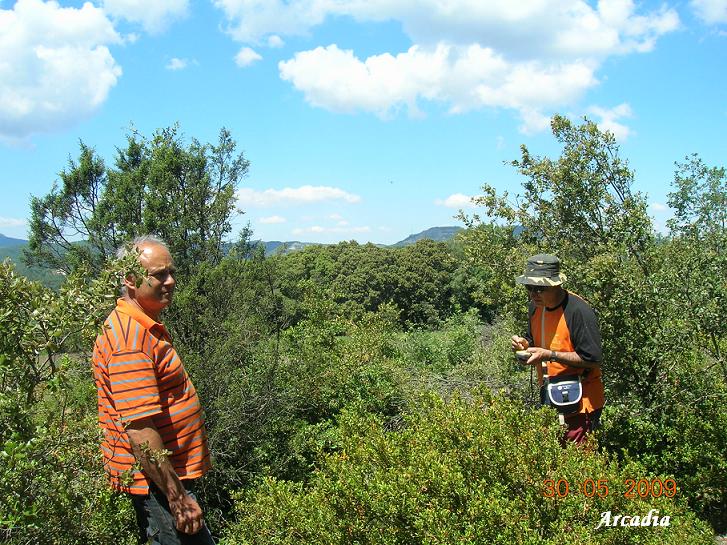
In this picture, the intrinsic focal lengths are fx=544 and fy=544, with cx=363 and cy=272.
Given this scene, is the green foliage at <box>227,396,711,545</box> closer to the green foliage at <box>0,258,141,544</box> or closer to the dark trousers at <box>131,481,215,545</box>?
the dark trousers at <box>131,481,215,545</box>

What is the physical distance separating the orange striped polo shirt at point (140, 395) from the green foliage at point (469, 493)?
36.9 inches

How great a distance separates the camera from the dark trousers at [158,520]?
7.41 ft

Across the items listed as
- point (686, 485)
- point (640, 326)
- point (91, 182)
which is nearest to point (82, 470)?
point (640, 326)

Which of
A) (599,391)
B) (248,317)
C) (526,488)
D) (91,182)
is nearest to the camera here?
(526,488)

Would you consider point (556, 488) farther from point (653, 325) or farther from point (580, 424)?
point (653, 325)

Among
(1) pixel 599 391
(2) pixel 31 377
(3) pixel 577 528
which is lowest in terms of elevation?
(3) pixel 577 528

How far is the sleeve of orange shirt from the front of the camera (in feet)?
7.06

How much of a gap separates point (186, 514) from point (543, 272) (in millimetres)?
2446

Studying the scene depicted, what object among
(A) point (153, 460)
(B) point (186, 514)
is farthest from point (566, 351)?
(A) point (153, 460)

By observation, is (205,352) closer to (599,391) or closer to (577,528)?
(599,391)

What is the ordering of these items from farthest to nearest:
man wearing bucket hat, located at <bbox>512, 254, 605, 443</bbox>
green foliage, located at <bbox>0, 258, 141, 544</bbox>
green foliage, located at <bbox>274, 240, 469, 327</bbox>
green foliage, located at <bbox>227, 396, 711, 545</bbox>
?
green foliage, located at <bbox>274, 240, 469, 327</bbox> → man wearing bucket hat, located at <bbox>512, 254, 605, 443</bbox> → green foliage, located at <bbox>227, 396, 711, 545</bbox> → green foliage, located at <bbox>0, 258, 141, 544</bbox>

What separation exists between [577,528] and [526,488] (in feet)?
1.03

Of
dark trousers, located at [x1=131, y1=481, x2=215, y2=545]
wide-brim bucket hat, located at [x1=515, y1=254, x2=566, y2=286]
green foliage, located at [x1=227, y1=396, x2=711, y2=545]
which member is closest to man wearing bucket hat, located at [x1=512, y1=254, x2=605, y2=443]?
wide-brim bucket hat, located at [x1=515, y1=254, x2=566, y2=286]

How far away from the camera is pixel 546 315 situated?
3586 millimetres
